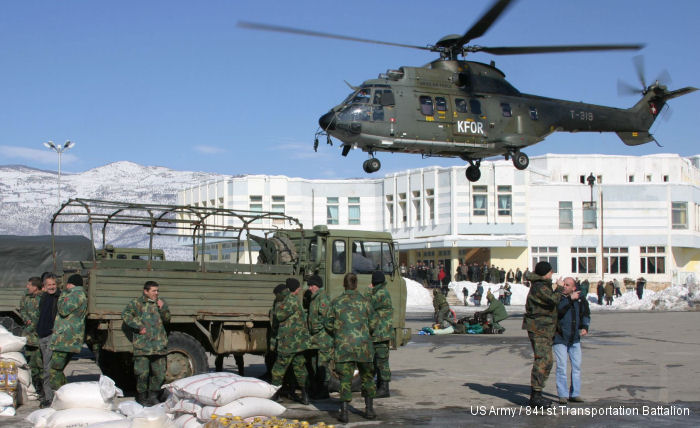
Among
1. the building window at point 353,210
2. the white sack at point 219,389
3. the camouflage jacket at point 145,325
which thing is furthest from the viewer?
the building window at point 353,210

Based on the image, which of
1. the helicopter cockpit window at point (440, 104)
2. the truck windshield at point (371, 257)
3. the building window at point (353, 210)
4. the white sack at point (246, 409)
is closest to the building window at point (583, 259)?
the building window at point (353, 210)

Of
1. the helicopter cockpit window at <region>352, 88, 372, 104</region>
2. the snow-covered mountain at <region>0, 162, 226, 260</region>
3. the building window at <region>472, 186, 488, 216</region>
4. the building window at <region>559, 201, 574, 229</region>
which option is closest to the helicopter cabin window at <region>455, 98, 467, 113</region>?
the helicopter cockpit window at <region>352, 88, 372, 104</region>

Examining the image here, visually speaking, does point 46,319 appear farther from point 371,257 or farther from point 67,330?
point 371,257

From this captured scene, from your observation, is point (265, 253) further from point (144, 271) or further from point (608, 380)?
point (608, 380)

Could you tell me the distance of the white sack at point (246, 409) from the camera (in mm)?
8344

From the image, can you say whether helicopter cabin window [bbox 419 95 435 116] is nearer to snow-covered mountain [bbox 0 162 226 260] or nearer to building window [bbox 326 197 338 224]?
building window [bbox 326 197 338 224]

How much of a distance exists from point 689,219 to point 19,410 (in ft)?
183

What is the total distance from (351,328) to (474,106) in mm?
15936

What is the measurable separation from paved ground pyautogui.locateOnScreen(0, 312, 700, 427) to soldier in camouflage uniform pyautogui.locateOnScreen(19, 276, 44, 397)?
80cm

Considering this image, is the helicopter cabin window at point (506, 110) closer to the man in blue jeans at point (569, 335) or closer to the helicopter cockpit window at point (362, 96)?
the helicopter cockpit window at point (362, 96)

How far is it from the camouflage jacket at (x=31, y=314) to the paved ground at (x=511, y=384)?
39.0 inches

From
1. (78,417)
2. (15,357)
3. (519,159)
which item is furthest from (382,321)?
(519,159)

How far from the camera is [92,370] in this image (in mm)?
14172

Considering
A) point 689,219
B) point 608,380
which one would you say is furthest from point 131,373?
point 689,219
